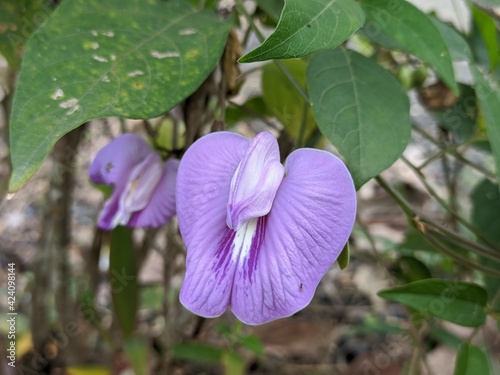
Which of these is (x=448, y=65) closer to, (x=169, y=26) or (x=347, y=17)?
(x=347, y=17)

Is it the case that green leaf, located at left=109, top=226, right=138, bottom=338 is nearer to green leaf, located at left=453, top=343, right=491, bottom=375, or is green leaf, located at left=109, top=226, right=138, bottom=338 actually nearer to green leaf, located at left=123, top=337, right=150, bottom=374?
green leaf, located at left=123, top=337, right=150, bottom=374

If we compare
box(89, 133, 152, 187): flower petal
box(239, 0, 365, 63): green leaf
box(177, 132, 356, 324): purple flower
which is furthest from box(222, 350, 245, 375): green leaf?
box(239, 0, 365, 63): green leaf

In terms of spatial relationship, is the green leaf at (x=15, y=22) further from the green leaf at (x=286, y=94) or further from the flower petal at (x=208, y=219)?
the flower petal at (x=208, y=219)

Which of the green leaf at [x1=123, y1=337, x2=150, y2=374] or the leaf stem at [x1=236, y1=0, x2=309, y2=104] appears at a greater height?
the leaf stem at [x1=236, y1=0, x2=309, y2=104]

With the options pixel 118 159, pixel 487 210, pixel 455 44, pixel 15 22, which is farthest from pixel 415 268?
pixel 15 22

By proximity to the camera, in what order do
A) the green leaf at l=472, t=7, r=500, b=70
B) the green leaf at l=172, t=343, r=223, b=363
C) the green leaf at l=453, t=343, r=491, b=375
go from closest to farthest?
the green leaf at l=453, t=343, r=491, b=375 → the green leaf at l=472, t=7, r=500, b=70 → the green leaf at l=172, t=343, r=223, b=363

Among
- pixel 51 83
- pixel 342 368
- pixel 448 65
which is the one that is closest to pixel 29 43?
pixel 51 83

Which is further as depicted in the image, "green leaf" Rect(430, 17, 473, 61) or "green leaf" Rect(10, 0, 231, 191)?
"green leaf" Rect(430, 17, 473, 61)
